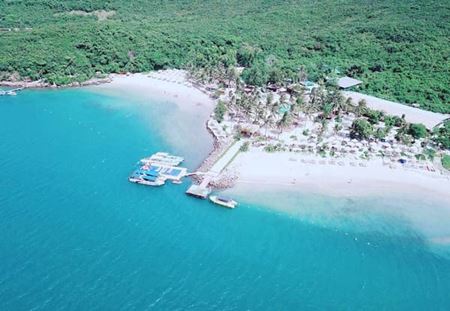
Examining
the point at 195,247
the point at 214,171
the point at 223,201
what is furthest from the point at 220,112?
the point at 195,247

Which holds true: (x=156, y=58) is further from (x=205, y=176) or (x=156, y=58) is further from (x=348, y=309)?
(x=348, y=309)

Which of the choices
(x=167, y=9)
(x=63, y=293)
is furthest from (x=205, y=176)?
(x=167, y=9)

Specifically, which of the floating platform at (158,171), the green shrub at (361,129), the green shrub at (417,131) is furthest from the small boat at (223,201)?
the green shrub at (417,131)

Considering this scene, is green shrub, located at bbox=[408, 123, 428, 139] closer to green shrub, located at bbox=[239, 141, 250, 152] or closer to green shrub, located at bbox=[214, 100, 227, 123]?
green shrub, located at bbox=[239, 141, 250, 152]

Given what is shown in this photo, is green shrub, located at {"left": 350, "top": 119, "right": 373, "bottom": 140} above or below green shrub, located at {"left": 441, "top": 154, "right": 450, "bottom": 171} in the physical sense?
above

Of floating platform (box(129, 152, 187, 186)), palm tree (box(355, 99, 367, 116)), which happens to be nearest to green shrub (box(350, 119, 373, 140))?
palm tree (box(355, 99, 367, 116))

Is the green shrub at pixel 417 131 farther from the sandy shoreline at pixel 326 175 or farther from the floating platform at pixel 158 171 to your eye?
the floating platform at pixel 158 171

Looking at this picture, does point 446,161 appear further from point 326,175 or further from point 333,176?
point 326,175
